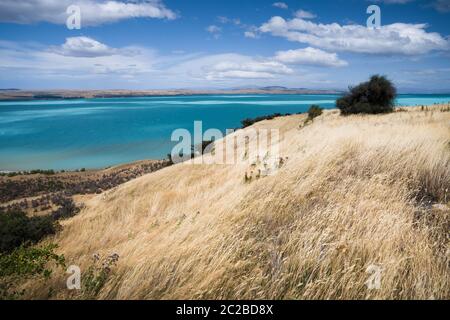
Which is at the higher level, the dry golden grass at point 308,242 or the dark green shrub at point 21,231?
the dry golden grass at point 308,242

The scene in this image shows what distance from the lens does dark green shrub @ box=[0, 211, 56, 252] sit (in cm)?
731

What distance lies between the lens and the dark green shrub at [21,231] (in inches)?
288

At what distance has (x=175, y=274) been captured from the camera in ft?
10.6

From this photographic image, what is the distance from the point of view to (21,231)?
301 inches

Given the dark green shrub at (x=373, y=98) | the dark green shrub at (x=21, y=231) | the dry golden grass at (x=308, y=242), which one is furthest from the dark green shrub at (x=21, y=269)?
the dark green shrub at (x=373, y=98)

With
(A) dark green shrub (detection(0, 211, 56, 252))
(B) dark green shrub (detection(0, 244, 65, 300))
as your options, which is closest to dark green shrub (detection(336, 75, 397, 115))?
(A) dark green shrub (detection(0, 211, 56, 252))

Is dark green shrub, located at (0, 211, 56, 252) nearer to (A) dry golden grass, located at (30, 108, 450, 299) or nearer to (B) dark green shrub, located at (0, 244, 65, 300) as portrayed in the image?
(A) dry golden grass, located at (30, 108, 450, 299)

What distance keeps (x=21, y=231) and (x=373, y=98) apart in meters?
27.1

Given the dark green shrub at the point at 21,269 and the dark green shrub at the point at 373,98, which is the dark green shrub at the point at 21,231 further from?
the dark green shrub at the point at 373,98

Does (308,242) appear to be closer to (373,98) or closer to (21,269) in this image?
(21,269)

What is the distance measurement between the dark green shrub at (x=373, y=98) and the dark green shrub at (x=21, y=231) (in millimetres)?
24043
